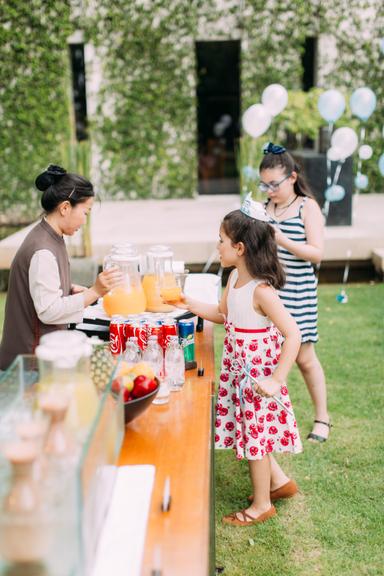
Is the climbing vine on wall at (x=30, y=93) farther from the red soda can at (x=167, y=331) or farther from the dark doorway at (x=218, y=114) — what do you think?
the red soda can at (x=167, y=331)

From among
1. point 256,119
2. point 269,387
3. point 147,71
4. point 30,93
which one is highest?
point 147,71

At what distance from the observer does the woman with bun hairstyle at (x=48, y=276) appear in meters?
2.31

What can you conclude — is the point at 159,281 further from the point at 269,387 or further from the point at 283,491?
the point at 283,491

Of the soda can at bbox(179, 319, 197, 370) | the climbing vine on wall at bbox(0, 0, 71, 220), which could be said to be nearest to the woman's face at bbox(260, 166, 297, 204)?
the soda can at bbox(179, 319, 197, 370)

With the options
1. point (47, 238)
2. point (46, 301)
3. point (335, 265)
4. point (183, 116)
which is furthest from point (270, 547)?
point (183, 116)

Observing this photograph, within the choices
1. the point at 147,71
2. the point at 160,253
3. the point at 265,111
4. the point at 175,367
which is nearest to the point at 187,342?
the point at 175,367

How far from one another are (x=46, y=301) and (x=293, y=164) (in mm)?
1384

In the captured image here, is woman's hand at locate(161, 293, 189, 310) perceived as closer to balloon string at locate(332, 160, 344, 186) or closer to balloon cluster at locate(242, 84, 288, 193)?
balloon cluster at locate(242, 84, 288, 193)

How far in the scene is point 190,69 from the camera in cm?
922

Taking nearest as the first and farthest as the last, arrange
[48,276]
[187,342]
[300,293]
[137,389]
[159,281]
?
[137,389], [48,276], [187,342], [159,281], [300,293]

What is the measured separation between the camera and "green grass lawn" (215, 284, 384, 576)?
2.53 m

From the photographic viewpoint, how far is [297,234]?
3152 millimetres

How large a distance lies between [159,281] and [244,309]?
43 cm

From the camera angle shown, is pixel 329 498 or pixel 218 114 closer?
pixel 329 498
